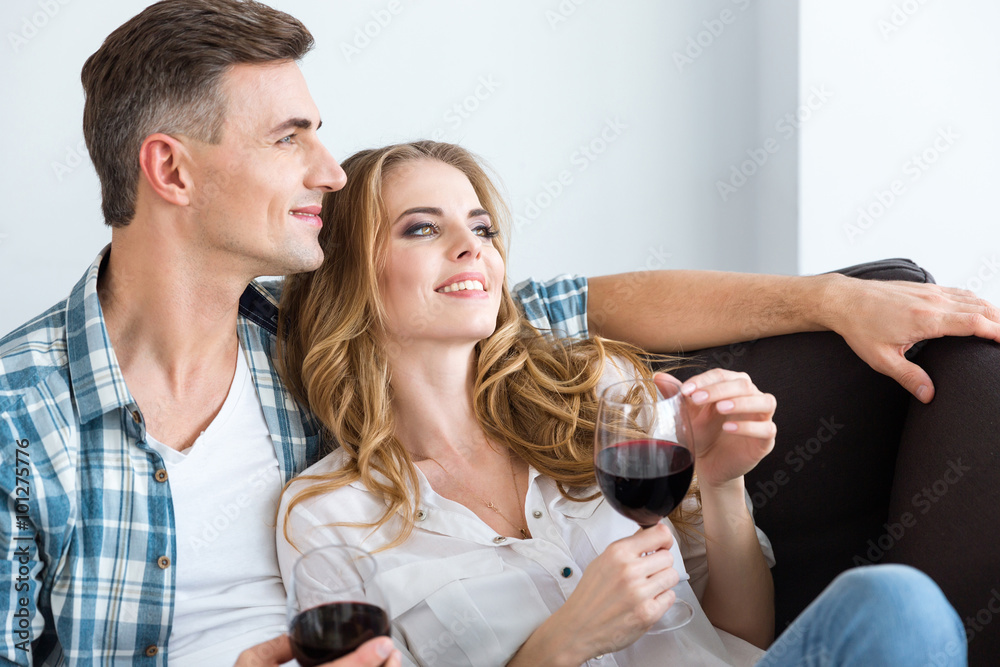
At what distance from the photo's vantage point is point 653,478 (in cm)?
118

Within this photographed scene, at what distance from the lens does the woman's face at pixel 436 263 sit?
5.77 feet

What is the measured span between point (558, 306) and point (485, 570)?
0.72 meters

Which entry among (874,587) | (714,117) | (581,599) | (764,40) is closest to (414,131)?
(714,117)

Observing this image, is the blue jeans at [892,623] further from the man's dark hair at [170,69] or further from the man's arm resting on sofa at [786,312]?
the man's dark hair at [170,69]

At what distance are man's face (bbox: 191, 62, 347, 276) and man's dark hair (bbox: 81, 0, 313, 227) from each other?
3 cm

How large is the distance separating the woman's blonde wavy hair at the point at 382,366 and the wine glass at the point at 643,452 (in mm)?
485

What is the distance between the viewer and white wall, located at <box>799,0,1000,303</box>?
2830 millimetres

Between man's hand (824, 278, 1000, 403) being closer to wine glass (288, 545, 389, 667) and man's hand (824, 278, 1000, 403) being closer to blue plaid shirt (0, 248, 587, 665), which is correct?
wine glass (288, 545, 389, 667)

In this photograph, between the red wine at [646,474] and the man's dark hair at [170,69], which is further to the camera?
the man's dark hair at [170,69]

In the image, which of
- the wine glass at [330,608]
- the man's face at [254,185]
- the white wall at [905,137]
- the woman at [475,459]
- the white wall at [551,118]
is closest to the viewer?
the wine glass at [330,608]

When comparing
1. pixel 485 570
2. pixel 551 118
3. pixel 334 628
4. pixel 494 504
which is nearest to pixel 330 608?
pixel 334 628

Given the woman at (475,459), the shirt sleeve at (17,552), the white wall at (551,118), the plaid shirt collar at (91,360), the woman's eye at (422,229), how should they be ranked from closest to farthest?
the woman at (475,459) → the shirt sleeve at (17,552) → the plaid shirt collar at (91,360) → the woman's eye at (422,229) → the white wall at (551,118)


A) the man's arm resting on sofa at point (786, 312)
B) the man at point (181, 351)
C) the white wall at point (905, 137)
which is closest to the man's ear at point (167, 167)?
the man at point (181, 351)

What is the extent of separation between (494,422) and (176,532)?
0.67 m
